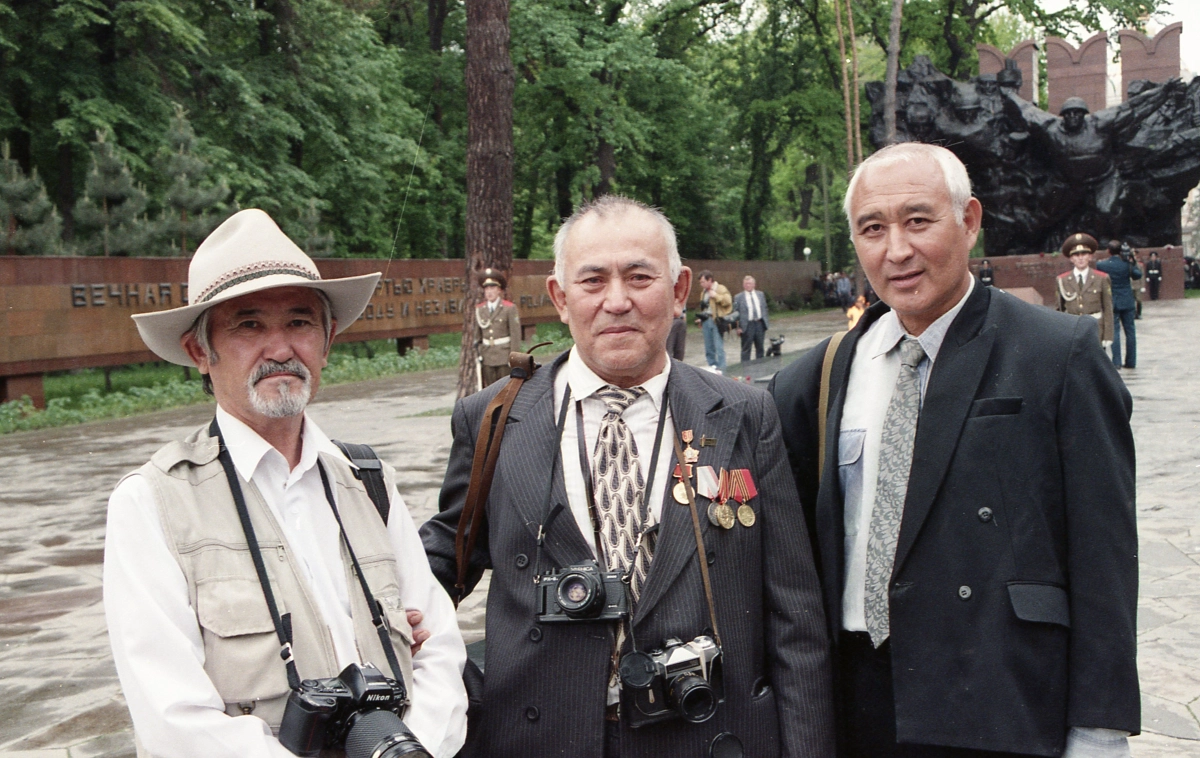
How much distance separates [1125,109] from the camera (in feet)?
96.0

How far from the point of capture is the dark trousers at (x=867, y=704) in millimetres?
2449

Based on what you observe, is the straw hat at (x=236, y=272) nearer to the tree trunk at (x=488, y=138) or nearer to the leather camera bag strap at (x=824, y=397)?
the leather camera bag strap at (x=824, y=397)

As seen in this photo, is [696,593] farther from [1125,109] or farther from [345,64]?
[1125,109]

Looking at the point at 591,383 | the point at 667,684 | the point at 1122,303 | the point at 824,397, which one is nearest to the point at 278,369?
the point at 591,383

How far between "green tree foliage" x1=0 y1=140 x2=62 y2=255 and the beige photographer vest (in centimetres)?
1939

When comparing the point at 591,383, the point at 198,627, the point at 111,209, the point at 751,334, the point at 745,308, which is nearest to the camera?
the point at 198,627

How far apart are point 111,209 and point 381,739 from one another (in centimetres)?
2139

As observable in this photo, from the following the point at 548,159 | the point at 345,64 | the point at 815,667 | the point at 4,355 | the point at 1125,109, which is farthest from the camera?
the point at 548,159

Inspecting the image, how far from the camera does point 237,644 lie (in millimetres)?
2008

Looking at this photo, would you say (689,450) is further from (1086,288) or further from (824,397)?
(1086,288)

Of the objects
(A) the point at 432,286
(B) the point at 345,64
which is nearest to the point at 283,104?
(B) the point at 345,64

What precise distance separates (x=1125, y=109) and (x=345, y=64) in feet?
67.3

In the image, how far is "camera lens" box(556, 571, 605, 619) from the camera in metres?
2.29

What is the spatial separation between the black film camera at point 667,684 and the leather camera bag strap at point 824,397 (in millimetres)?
582
